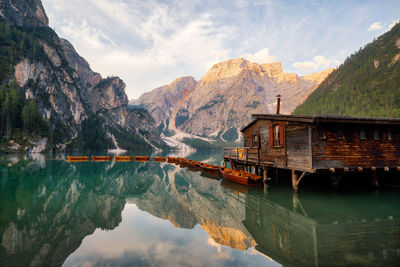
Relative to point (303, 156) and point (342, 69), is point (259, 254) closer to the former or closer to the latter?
point (303, 156)

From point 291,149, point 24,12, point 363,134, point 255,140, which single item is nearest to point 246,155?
point 255,140

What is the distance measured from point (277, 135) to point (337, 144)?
544cm

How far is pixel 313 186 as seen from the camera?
24844mm

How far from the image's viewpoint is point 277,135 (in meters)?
23.0

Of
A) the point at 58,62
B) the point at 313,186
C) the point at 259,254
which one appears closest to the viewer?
the point at 259,254

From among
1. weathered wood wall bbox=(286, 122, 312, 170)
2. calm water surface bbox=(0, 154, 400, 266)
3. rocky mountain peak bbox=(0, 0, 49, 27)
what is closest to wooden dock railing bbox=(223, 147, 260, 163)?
weathered wood wall bbox=(286, 122, 312, 170)

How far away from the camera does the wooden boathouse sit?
1884 cm

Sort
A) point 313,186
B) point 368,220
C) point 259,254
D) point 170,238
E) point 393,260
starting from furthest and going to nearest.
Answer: point 313,186
point 368,220
point 170,238
point 259,254
point 393,260

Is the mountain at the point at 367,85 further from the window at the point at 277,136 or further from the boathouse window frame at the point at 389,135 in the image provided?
the window at the point at 277,136

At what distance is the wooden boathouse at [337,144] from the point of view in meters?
18.8

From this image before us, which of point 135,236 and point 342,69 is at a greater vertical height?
point 342,69

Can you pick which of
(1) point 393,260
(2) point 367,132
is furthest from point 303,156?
(1) point 393,260

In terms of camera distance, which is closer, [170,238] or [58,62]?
[170,238]

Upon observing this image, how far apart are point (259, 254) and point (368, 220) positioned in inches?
334
